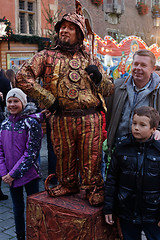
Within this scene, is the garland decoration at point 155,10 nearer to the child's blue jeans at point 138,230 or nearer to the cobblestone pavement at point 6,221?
the cobblestone pavement at point 6,221

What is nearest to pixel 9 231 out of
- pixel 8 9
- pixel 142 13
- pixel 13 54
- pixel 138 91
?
pixel 138 91

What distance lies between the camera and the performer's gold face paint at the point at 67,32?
95.5 inches

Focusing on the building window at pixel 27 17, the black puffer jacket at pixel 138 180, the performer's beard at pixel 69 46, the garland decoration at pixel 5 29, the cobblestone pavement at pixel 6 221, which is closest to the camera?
the black puffer jacket at pixel 138 180

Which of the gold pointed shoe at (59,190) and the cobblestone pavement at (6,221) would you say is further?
the cobblestone pavement at (6,221)

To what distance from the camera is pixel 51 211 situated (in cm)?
249

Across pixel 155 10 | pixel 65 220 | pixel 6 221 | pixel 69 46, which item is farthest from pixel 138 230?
pixel 155 10

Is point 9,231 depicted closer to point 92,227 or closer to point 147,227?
point 92,227

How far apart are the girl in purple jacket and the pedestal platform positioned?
242 mm

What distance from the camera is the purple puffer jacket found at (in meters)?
2.80

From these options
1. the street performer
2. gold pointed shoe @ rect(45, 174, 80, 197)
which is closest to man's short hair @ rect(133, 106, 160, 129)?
the street performer

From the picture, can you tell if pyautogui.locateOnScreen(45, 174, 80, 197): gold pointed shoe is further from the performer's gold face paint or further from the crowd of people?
the performer's gold face paint

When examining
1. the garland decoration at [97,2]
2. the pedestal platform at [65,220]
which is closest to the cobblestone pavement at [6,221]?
the pedestal platform at [65,220]

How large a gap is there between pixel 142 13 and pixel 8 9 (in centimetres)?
1186

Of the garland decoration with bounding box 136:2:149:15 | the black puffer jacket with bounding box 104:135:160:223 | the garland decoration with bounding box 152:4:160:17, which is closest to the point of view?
the black puffer jacket with bounding box 104:135:160:223
